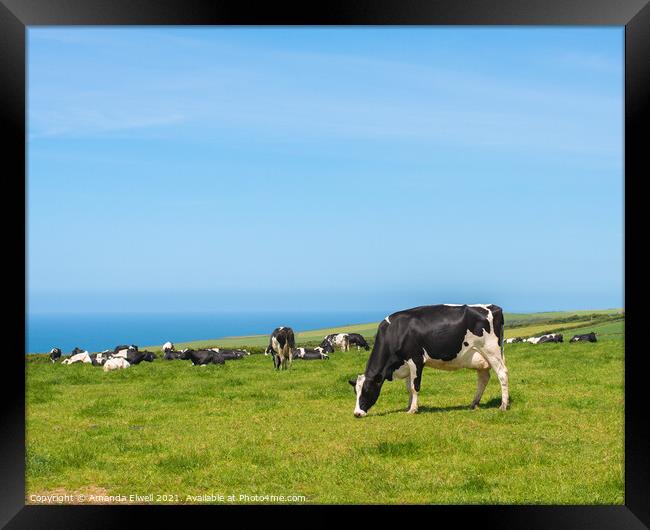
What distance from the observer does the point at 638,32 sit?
21.6 ft

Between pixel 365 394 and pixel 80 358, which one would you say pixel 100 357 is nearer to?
pixel 80 358

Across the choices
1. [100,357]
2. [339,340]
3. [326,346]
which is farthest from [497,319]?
[100,357]

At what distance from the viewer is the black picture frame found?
6.46 meters

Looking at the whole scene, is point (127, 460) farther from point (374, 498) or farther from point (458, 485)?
point (458, 485)

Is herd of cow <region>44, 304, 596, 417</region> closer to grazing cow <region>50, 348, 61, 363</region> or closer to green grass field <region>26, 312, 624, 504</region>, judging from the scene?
green grass field <region>26, 312, 624, 504</region>

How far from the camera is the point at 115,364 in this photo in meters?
23.2

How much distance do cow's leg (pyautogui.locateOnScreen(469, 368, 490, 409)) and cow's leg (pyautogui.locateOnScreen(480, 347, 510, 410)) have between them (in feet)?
0.70

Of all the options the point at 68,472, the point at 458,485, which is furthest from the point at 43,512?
the point at 458,485

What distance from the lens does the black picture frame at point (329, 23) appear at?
6.46 metres

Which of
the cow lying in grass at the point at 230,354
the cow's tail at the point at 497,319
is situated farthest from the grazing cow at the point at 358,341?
the cow's tail at the point at 497,319

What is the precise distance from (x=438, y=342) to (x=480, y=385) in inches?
42.3

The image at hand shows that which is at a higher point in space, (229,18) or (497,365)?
(229,18)

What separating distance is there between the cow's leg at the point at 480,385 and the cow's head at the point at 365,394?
172 cm

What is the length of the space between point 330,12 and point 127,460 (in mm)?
6621
